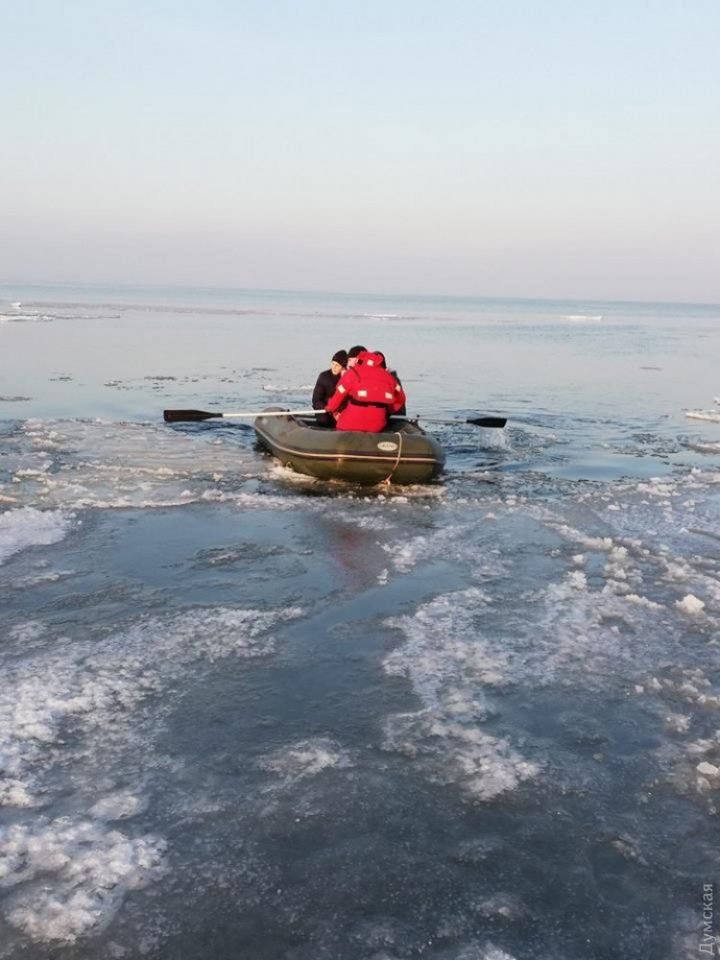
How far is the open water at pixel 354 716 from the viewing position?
3.46 m

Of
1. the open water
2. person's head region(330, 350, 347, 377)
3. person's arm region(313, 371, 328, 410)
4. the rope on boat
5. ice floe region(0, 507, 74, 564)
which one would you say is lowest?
the open water

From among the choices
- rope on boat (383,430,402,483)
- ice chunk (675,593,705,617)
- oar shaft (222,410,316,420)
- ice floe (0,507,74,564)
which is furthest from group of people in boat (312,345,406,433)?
ice chunk (675,593,705,617)

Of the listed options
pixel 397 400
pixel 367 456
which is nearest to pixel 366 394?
pixel 397 400

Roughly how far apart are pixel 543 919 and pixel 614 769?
127 centimetres

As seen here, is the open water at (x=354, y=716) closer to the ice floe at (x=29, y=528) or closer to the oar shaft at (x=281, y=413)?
the ice floe at (x=29, y=528)

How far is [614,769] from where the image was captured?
4535mm

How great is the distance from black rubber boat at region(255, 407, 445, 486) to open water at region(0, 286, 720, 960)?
0.30 meters

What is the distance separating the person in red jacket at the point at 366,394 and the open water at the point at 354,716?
1.11 metres

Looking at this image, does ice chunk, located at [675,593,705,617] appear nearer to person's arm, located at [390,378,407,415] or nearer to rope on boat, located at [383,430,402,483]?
rope on boat, located at [383,430,402,483]

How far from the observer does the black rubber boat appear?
1114 cm

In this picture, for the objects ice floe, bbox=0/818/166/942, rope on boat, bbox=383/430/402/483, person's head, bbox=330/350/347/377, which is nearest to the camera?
ice floe, bbox=0/818/166/942

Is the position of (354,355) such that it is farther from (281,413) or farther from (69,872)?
(69,872)

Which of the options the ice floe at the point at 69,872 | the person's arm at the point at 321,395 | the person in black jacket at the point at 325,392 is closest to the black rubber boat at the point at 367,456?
the person in black jacket at the point at 325,392

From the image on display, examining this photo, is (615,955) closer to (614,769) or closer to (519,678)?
(614,769)
